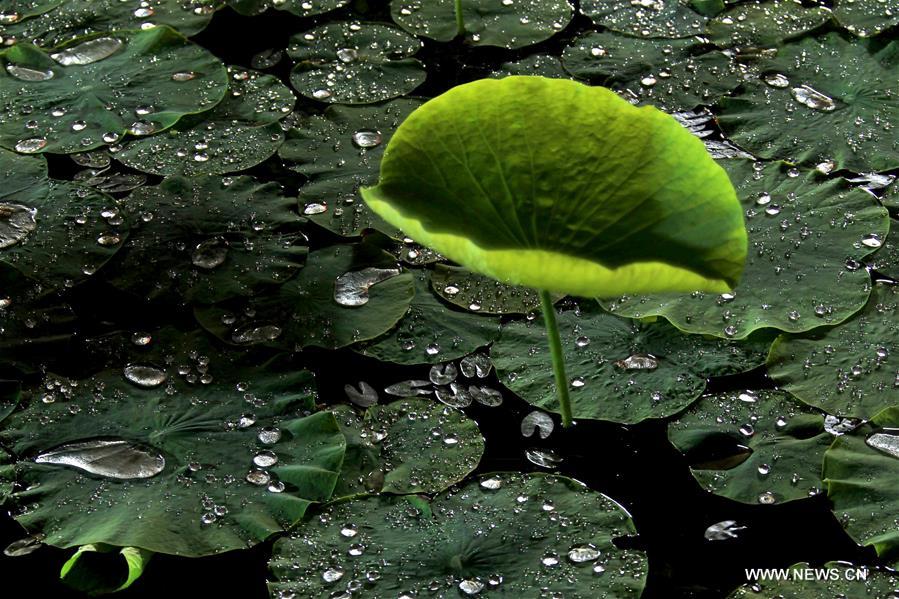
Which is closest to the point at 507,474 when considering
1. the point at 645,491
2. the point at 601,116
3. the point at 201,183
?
the point at 645,491

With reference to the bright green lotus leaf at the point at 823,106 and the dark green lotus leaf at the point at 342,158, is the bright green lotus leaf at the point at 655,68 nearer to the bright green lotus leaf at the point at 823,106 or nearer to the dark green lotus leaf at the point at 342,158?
the bright green lotus leaf at the point at 823,106

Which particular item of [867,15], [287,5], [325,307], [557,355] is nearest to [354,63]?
[287,5]

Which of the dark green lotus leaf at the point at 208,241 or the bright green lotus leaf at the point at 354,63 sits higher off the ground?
the bright green lotus leaf at the point at 354,63

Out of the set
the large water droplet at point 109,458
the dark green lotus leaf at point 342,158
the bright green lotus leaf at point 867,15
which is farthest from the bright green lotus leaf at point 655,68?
the large water droplet at point 109,458

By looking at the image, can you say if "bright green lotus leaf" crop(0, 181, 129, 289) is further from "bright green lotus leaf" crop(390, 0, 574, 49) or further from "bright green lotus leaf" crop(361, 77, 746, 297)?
"bright green lotus leaf" crop(390, 0, 574, 49)

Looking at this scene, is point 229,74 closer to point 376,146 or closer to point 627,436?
point 376,146

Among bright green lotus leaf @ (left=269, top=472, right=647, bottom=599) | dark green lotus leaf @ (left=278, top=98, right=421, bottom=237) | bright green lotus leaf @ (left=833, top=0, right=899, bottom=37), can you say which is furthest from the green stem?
bright green lotus leaf @ (left=833, top=0, right=899, bottom=37)
